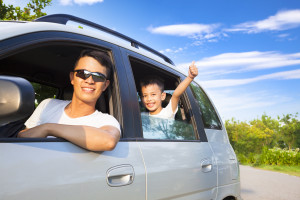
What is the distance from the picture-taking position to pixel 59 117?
1993mm

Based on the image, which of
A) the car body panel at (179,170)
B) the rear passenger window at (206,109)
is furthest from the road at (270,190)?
the car body panel at (179,170)

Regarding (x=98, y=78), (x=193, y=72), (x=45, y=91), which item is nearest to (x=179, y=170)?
(x=98, y=78)

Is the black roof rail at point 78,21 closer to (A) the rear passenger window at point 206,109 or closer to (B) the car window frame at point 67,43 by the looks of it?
(B) the car window frame at point 67,43

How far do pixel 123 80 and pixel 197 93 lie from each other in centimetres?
143

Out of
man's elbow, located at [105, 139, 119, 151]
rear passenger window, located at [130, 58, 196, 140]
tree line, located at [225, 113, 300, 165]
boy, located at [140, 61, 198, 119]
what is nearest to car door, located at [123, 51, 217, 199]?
rear passenger window, located at [130, 58, 196, 140]

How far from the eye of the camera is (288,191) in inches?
429

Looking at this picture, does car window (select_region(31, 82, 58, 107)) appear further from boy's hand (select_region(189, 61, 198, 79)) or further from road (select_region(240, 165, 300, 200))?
road (select_region(240, 165, 300, 200))

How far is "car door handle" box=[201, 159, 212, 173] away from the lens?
91.3 inches

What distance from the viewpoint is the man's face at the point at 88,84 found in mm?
1908

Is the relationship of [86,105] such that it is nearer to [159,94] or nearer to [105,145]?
[105,145]

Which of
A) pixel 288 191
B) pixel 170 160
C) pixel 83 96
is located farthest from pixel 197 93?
pixel 288 191

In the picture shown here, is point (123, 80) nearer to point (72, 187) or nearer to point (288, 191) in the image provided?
point (72, 187)

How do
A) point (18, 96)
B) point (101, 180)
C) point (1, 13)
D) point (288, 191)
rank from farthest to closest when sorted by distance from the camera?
point (288, 191), point (1, 13), point (101, 180), point (18, 96)

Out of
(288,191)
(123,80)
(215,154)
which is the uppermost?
(123,80)
